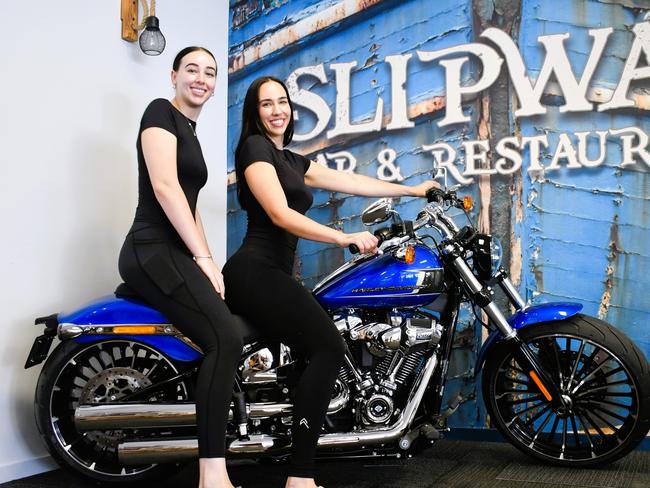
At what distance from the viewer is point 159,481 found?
2.60 metres

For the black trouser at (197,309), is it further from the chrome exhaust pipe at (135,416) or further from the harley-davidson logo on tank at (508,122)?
the harley-davidson logo on tank at (508,122)

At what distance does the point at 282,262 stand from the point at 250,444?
602 millimetres

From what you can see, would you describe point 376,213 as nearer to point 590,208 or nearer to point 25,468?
point 590,208

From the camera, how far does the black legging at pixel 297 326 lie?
2234mm

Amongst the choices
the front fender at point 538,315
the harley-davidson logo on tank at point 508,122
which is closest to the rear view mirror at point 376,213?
the front fender at point 538,315

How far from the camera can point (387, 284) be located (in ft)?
7.98

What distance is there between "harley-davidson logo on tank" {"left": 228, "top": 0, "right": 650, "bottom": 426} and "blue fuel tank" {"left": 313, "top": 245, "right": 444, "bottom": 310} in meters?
0.85

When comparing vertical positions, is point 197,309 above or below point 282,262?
below

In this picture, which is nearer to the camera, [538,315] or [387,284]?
[387,284]

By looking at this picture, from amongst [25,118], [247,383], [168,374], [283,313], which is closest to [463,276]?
[283,313]

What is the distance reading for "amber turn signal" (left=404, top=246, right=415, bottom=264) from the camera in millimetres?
2387

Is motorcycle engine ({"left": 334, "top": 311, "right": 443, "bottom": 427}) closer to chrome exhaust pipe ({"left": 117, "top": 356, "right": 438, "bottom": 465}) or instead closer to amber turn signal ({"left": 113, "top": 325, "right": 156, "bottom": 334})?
chrome exhaust pipe ({"left": 117, "top": 356, "right": 438, "bottom": 465})

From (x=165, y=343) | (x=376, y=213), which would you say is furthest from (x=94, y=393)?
(x=376, y=213)

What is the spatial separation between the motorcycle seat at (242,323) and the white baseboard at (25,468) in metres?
0.74
